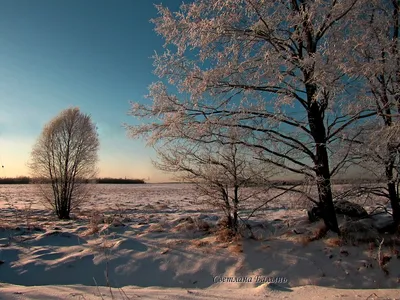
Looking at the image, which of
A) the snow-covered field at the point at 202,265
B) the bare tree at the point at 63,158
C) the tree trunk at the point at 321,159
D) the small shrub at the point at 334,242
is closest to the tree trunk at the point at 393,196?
the snow-covered field at the point at 202,265

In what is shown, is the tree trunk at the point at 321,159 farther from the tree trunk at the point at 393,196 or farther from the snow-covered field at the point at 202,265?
the tree trunk at the point at 393,196

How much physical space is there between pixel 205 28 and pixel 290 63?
1.68 metres

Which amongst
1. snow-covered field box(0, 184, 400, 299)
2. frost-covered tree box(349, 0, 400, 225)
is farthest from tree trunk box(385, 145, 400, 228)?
snow-covered field box(0, 184, 400, 299)

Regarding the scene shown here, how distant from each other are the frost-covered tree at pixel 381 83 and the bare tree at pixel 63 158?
11321 mm

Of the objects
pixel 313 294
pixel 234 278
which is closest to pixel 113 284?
pixel 234 278

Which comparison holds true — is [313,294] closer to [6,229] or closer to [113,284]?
[113,284]

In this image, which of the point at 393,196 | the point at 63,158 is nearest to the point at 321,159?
the point at 393,196

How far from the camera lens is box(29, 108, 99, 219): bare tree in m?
13.5

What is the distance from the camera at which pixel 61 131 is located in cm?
1359

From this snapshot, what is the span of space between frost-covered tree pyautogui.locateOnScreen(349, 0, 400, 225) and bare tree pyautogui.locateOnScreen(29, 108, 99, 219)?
37.1 feet

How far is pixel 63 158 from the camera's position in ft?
44.7

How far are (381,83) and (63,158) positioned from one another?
12.2m

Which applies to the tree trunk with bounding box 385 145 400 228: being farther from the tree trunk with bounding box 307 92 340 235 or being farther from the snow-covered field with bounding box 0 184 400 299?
the tree trunk with bounding box 307 92 340 235

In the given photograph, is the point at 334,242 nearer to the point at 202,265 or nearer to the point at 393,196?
the point at 393,196
